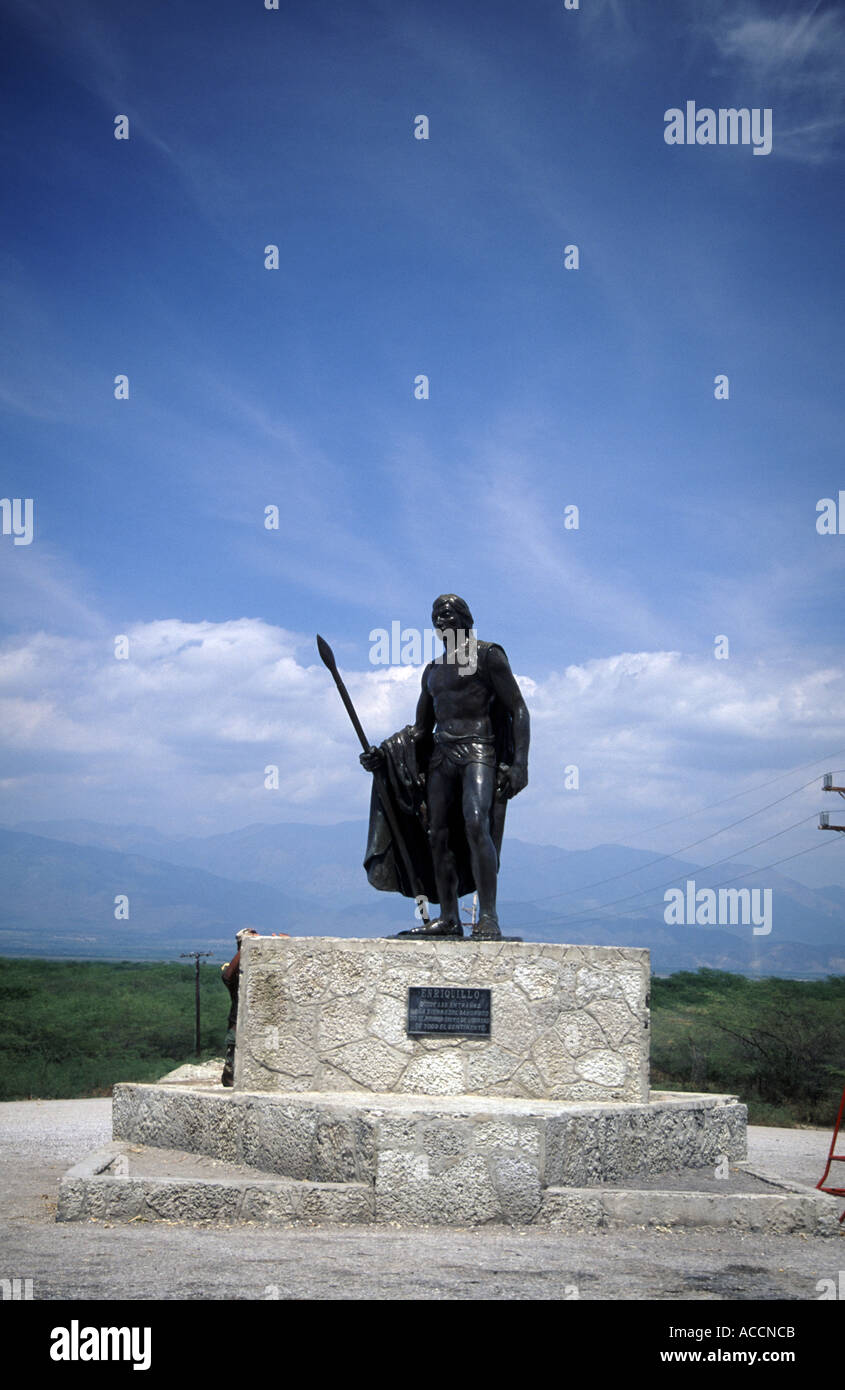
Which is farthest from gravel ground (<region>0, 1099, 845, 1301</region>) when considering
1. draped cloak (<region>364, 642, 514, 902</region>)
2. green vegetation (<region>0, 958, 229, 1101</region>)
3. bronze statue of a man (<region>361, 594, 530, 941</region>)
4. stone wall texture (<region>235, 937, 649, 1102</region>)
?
green vegetation (<region>0, 958, 229, 1101</region>)

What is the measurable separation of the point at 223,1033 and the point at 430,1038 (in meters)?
13.7

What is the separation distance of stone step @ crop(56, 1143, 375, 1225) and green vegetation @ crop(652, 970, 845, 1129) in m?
9.39

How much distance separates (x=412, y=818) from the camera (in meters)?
8.84

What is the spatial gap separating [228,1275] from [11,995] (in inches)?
749

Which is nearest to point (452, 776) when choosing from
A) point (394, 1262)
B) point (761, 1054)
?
point (394, 1262)

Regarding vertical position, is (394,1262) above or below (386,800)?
below

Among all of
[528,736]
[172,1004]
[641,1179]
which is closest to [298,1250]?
[641,1179]

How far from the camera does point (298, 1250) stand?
17.5 feet

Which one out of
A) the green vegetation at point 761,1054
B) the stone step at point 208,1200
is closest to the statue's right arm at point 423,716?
the stone step at point 208,1200

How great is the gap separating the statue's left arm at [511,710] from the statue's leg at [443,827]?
37 cm

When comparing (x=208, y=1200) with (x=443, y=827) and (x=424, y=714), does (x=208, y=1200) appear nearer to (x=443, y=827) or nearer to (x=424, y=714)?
(x=443, y=827)

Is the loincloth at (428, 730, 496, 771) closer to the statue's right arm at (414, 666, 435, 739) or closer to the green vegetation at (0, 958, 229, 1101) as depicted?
the statue's right arm at (414, 666, 435, 739)

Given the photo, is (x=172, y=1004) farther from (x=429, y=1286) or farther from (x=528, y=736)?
(x=429, y=1286)

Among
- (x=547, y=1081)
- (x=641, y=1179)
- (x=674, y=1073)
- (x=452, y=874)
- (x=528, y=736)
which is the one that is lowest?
(x=674, y=1073)
